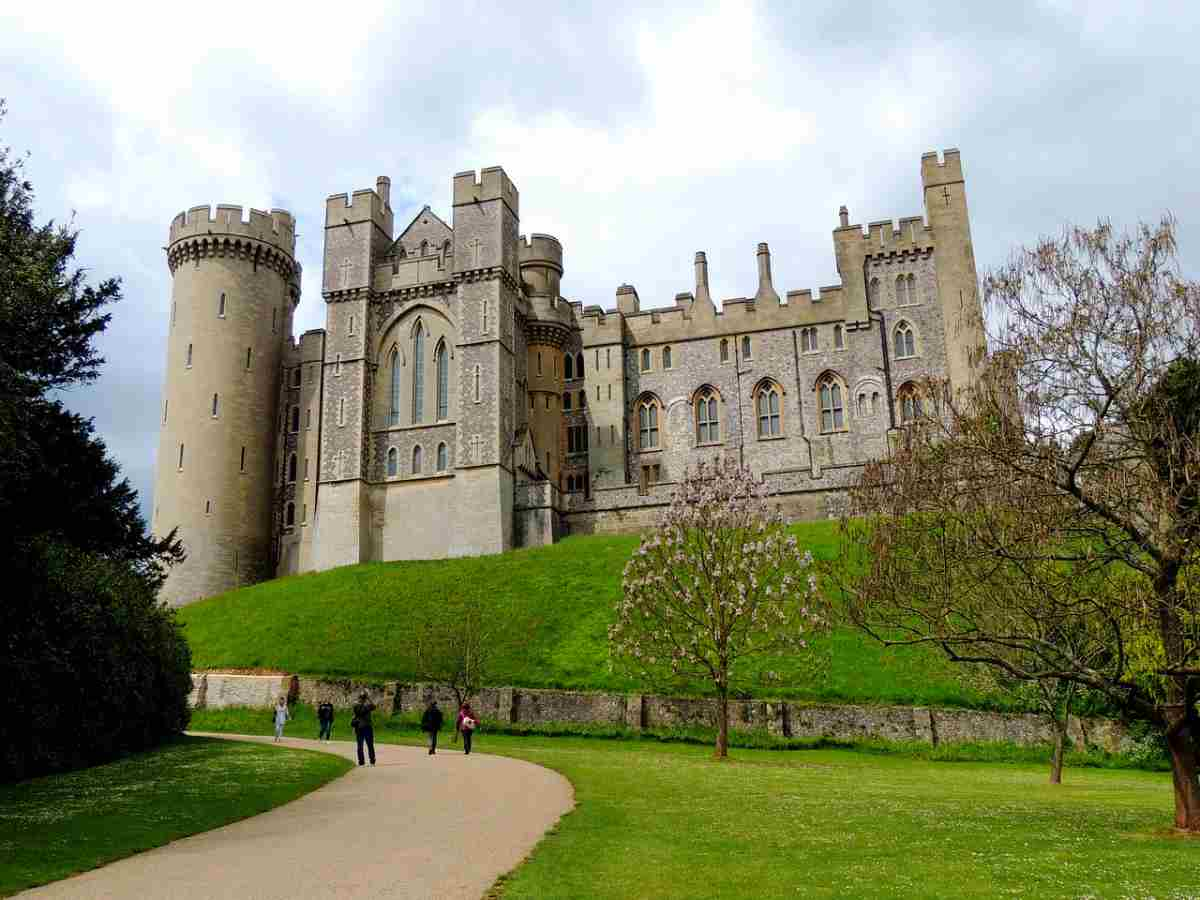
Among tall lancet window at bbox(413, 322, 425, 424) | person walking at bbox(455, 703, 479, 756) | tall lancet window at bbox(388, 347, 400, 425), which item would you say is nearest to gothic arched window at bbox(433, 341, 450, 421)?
tall lancet window at bbox(413, 322, 425, 424)

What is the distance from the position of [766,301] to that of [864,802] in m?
43.3

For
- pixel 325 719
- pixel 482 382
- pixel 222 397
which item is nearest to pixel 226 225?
pixel 222 397

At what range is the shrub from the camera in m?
17.6

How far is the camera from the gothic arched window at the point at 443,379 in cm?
5047

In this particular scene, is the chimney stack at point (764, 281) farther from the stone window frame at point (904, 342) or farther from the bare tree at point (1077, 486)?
the bare tree at point (1077, 486)

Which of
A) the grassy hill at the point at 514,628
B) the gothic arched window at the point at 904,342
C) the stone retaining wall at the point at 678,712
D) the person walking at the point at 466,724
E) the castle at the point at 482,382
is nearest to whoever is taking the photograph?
the person walking at the point at 466,724

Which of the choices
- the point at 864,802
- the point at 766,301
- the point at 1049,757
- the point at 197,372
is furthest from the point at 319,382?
the point at 864,802

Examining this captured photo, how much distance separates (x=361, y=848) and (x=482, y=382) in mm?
38490

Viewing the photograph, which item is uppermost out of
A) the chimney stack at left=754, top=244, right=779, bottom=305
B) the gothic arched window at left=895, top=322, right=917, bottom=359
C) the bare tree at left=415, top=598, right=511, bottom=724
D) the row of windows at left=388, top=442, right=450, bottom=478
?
the chimney stack at left=754, top=244, right=779, bottom=305

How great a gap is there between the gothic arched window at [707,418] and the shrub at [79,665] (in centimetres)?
3428

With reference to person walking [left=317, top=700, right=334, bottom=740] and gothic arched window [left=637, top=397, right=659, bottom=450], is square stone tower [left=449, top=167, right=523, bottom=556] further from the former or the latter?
person walking [left=317, top=700, right=334, bottom=740]

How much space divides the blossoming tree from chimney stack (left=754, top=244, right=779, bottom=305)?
29.3 metres

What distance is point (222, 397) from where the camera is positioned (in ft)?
178

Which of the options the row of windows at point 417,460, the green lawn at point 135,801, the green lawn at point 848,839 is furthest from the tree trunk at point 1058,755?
the row of windows at point 417,460
